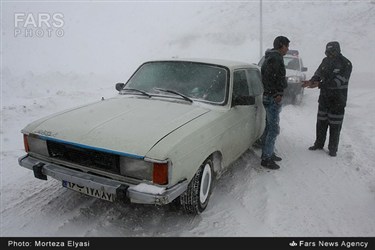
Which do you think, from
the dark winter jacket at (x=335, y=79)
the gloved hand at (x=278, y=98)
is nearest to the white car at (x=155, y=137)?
the gloved hand at (x=278, y=98)

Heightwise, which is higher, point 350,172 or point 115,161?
point 115,161

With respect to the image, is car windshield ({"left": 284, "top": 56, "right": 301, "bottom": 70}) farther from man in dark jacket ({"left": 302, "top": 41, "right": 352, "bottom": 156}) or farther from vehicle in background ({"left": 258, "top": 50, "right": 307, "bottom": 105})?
man in dark jacket ({"left": 302, "top": 41, "right": 352, "bottom": 156})

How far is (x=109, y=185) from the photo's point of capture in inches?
115

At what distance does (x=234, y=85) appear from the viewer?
4238mm

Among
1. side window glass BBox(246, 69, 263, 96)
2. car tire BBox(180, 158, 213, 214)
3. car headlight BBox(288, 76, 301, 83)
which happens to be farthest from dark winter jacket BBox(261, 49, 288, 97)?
car headlight BBox(288, 76, 301, 83)

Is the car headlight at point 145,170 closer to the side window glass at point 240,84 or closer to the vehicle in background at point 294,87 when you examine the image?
the side window glass at point 240,84

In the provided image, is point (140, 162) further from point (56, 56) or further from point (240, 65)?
point (56, 56)

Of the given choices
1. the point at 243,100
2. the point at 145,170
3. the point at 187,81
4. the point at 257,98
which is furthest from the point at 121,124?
the point at 257,98

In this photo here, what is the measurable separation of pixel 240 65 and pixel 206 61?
60cm

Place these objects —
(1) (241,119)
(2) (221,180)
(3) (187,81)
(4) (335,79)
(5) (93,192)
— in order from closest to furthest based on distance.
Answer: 1. (5) (93,192)
2. (3) (187,81)
3. (1) (241,119)
4. (2) (221,180)
5. (4) (335,79)

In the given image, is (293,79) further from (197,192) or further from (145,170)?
(145,170)

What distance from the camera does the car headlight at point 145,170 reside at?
110 inches

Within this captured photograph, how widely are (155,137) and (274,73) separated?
95.5 inches
